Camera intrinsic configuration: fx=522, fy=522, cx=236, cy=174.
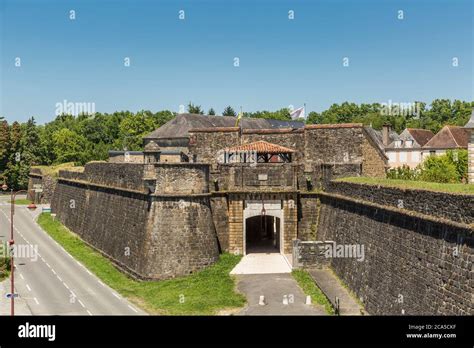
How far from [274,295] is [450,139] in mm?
53094

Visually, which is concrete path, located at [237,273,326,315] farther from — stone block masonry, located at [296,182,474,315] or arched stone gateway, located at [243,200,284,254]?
arched stone gateway, located at [243,200,284,254]

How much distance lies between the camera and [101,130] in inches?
4616

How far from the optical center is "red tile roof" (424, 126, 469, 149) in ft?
222

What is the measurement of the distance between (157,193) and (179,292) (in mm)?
6047

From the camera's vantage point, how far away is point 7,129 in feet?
271

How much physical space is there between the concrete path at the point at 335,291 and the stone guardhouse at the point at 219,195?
4210 millimetres

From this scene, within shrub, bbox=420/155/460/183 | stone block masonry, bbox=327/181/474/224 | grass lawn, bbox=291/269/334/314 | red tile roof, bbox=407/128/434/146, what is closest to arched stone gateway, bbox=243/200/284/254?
grass lawn, bbox=291/269/334/314

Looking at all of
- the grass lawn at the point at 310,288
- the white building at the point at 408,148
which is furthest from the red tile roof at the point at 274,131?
the white building at the point at 408,148

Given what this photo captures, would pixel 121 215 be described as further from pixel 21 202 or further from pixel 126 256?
pixel 21 202

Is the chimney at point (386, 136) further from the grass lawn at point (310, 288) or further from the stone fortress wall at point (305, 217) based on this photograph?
the grass lawn at point (310, 288)

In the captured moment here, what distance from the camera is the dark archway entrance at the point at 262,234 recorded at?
34656mm

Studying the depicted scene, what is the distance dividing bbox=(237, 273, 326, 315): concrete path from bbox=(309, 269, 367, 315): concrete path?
92 cm
